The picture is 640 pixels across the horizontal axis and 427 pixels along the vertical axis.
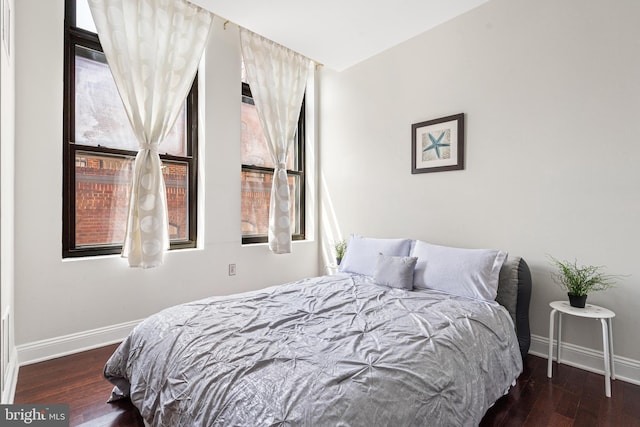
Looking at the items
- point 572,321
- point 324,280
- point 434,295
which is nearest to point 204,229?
point 324,280

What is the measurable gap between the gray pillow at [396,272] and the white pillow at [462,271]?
9 centimetres

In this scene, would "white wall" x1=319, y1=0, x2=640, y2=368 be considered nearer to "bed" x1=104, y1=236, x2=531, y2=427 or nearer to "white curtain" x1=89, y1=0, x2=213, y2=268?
"bed" x1=104, y1=236, x2=531, y2=427

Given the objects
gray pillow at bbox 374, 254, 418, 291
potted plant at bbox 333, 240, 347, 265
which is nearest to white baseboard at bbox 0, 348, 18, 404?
gray pillow at bbox 374, 254, 418, 291

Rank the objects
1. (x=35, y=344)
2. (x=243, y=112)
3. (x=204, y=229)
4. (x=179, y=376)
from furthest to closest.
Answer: (x=243, y=112), (x=204, y=229), (x=35, y=344), (x=179, y=376)

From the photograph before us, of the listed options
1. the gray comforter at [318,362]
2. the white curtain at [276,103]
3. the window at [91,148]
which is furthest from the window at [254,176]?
the gray comforter at [318,362]

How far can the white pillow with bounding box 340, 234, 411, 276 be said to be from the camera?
9.21 feet

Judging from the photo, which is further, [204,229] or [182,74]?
[204,229]

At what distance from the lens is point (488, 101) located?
8.65 ft

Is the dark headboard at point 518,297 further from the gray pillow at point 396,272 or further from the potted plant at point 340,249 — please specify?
the potted plant at point 340,249

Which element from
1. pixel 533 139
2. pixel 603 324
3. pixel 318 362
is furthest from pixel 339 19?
pixel 603 324

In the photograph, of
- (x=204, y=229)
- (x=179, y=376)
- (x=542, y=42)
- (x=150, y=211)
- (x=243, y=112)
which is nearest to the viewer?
(x=179, y=376)

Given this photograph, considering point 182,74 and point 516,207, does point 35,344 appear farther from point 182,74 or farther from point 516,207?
point 516,207

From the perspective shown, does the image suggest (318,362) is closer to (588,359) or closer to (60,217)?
(588,359)

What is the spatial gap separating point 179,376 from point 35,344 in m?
1.80
